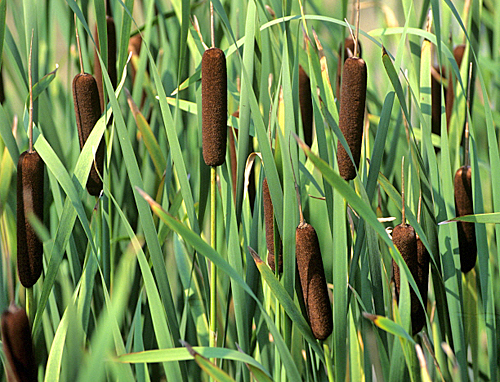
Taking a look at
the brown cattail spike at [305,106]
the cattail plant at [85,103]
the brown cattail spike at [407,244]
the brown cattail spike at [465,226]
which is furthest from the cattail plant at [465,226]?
the cattail plant at [85,103]

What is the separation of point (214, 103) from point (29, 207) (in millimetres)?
210

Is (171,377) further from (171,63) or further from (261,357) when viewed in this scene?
(171,63)

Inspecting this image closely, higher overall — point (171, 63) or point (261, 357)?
point (171, 63)

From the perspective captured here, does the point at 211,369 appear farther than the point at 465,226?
No

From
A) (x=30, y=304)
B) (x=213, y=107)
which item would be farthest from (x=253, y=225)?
(x=30, y=304)

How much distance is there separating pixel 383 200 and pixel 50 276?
53 cm

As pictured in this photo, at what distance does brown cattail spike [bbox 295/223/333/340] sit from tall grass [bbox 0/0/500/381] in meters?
0.01

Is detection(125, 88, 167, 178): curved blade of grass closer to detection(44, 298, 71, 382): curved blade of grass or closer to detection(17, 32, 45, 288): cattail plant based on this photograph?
detection(17, 32, 45, 288): cattail plant

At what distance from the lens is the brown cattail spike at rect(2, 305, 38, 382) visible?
1.41ft

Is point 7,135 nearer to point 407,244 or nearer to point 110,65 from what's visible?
point 110,65

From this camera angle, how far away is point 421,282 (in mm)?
548

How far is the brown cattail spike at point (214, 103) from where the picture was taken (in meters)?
0.49

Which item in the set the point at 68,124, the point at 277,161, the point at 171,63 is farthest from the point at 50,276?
the point at 171,63

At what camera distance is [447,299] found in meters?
0.59
